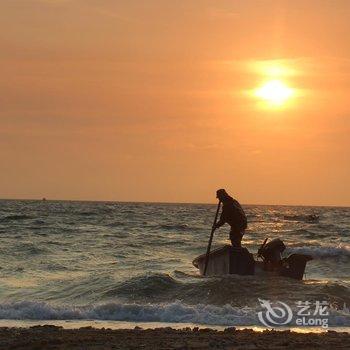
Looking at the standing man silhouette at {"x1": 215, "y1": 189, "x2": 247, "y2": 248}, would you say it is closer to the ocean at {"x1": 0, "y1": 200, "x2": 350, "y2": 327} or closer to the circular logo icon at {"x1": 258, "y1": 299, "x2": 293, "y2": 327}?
the ocean at {"x1": 0, "y1": 200, "x2": 350, "y2": 327}

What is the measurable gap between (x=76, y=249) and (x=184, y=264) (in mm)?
6571

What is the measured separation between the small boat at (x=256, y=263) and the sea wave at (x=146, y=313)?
333 cm

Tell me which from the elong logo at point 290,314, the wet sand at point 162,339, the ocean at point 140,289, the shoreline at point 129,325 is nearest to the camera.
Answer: the wet sand at point 162,339

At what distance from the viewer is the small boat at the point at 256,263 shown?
1833cm

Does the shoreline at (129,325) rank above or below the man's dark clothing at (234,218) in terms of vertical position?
below

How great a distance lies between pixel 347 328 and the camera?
526 inches

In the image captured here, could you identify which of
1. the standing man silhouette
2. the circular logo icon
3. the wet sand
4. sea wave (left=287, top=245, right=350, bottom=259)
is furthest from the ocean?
the wet sand

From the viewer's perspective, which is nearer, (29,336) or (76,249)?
(29,336)

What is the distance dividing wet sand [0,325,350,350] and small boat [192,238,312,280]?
6.26 meters

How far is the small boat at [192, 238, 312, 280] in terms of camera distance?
18330 mm

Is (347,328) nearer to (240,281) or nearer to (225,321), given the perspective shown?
(225,321)

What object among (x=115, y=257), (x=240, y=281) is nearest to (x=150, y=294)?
(x=240, y=281)

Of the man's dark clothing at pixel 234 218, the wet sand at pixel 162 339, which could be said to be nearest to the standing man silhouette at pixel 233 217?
the man's dark clothing at pixel 234 218

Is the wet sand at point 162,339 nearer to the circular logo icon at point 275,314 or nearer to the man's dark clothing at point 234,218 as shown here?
the circular logo icon at point 275,314
